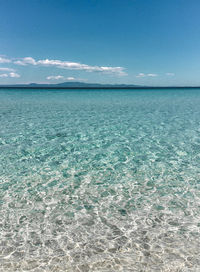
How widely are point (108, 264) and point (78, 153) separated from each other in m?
6.75

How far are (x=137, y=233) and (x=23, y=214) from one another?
124 inches

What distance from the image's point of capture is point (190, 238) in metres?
→ 4.89

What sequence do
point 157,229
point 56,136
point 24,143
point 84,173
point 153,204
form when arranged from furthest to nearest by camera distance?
point 56,136 → point 24,143 → point 84,173 → point 153,204 → point 157,229

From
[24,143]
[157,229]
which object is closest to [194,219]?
[157,229]

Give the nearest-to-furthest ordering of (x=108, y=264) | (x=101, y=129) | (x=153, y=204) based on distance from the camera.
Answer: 1. (x=108, y=264)
2. (x=153, y=204)
3. (x=101, y=129)

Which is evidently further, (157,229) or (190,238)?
(157,229)

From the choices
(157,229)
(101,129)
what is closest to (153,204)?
(157,229)

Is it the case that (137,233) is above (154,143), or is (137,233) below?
below

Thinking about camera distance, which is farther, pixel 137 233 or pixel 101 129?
pixel 101 129

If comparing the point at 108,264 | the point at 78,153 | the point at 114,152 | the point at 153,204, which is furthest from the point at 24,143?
the point at 108,264

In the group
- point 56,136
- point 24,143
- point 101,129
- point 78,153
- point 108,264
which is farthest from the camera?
point 101,129

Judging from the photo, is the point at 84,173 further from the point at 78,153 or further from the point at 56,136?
the point at 56,136

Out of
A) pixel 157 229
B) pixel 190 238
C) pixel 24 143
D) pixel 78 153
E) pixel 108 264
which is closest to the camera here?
pixel 108 264

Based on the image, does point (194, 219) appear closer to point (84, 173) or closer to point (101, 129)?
point (84, 173)
